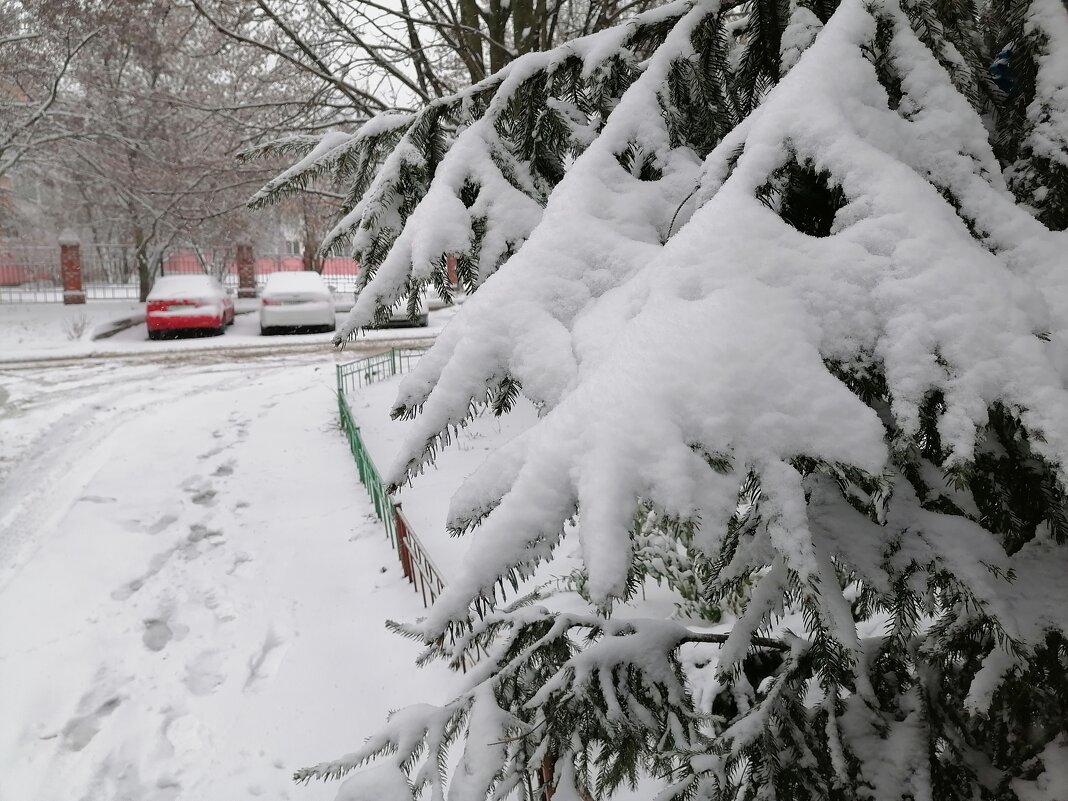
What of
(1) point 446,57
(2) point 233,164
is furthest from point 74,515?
(1) point 446,57

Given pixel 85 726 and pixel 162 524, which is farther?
pixel 162 524

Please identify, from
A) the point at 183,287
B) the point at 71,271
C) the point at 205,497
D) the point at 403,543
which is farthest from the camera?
the point at 71,271

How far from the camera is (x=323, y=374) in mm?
11766

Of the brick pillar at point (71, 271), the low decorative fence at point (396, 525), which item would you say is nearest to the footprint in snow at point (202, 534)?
the low decorative fence at point (396, 525)

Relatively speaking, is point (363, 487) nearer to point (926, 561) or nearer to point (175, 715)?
point (175, 715)

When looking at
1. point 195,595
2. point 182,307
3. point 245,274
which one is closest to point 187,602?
point 195,595

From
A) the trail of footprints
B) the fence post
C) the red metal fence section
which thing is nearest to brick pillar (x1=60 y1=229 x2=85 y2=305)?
the red metal fence section

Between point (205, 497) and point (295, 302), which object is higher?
point (295, 302)

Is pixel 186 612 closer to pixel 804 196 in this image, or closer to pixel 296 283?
pixel 804 196

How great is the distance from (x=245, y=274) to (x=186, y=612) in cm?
2154

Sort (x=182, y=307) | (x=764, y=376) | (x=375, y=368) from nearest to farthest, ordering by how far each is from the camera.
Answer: (x=764, y=376)
(x=375, y=368)
(x=182, y=307)

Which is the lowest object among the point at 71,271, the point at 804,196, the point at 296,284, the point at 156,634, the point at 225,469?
the point at 156,634

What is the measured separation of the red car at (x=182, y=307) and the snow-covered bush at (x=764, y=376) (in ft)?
48.8

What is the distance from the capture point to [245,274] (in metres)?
23.9
